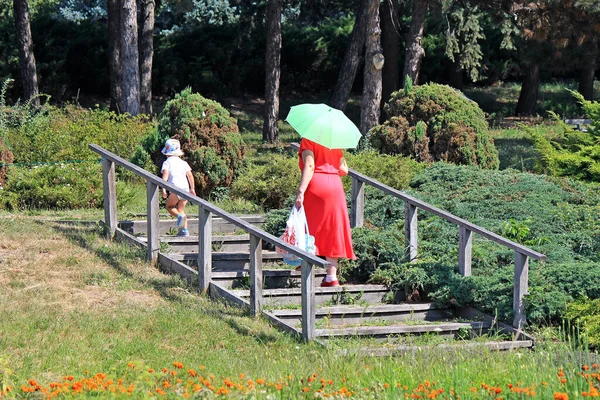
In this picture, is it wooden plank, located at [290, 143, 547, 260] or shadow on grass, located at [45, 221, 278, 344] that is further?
wooden plank, located at [290, 143, 547, 260]

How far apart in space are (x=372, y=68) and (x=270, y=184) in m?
7.88

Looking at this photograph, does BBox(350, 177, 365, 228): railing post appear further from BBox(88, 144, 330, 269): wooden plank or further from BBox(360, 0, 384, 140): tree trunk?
BBox(360, 0, 384, 140): tree trunk

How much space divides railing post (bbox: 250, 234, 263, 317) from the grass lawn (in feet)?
0.45

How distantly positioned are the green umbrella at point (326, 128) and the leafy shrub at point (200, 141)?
4.49 m

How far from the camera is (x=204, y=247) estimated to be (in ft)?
29.3

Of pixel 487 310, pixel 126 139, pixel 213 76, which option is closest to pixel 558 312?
pixel 487 310

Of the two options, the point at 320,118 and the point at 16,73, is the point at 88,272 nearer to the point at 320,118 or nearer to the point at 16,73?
the point at 320,118

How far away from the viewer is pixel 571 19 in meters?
20.5

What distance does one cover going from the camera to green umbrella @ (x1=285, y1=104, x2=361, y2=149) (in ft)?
29.4

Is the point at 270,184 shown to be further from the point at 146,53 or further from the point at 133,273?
the point at 146,53

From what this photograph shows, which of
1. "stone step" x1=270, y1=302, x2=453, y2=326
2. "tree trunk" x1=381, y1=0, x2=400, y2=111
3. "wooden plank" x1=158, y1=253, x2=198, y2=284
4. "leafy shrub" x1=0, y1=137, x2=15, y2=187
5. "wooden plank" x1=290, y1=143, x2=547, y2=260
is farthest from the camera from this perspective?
"tree trunk" x1=381, y1=0, x2=400, y2=111

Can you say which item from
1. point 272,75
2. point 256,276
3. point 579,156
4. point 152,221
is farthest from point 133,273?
point 272,75

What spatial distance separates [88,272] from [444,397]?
440 cm

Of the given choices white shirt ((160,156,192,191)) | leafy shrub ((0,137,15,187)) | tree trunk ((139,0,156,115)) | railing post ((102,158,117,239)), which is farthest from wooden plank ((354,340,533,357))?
tree trunk ((139,0,156,115))
